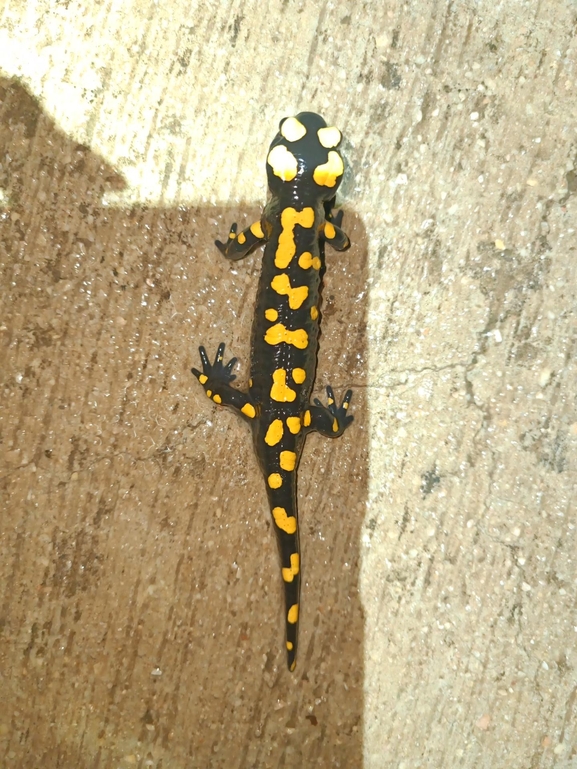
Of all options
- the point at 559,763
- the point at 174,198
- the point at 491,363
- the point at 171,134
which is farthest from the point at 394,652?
the point at 171,134

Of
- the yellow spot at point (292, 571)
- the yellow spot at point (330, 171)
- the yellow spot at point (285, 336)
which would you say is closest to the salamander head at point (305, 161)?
the yellow spot at point (330, 171)

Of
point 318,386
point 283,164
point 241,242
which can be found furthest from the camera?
point 318,386

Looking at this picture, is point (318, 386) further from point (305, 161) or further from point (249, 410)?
point (305, 161)

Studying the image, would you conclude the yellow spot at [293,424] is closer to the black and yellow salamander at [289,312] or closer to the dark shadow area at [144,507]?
the black and yellow salamander at [289,312]

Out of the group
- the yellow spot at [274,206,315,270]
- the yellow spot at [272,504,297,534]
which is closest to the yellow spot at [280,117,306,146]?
the yellow spot at [274,206,315,270]

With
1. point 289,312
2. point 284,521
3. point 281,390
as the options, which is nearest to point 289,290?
point 289,312
